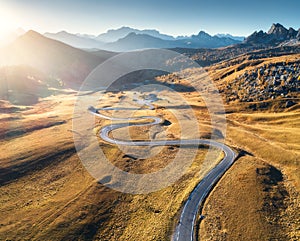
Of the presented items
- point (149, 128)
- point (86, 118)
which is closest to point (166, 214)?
point (149, 128)

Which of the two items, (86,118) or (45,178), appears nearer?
(45,178)

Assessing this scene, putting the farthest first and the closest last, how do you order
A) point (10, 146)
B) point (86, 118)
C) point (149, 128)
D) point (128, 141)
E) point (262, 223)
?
point (86, 118)
point (149, 128)
point (128, 141)
point (10, 146)
point (262, 223)

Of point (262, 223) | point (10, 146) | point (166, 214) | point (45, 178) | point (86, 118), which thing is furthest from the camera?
point (86, 118)

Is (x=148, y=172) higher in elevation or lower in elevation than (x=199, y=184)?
lower

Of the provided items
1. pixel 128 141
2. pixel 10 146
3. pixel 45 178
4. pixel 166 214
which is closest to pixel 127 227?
pixel 166 214

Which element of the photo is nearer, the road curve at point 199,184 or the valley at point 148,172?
the road curve at point 199,184

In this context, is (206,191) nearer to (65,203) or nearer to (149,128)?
(65,203)

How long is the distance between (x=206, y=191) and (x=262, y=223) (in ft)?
56.4

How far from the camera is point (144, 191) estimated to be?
7231 cm

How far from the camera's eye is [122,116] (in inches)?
6457

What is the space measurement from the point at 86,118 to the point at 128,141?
5516 centimetres

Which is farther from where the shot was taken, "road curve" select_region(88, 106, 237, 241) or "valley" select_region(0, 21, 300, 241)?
"valley" select_region(0, 21, 300, 241)

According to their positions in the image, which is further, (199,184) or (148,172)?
(148,172)

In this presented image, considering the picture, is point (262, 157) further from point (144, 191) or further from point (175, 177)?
point (144, 191)
